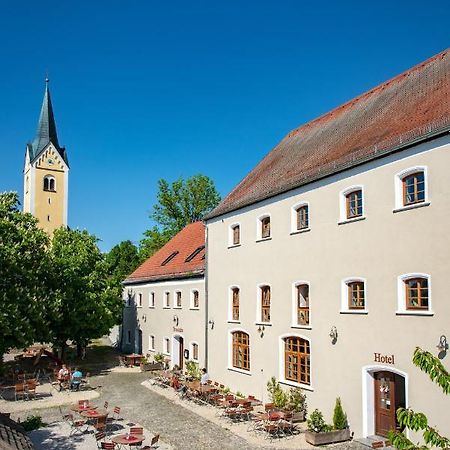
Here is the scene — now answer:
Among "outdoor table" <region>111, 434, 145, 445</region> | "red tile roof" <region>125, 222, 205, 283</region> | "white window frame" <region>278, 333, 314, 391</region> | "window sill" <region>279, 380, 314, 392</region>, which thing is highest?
"red tile roof" <region>125, 222, 205, 283</region>

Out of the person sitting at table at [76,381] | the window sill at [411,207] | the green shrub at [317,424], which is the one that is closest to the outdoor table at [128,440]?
the green shrub at [317,424]

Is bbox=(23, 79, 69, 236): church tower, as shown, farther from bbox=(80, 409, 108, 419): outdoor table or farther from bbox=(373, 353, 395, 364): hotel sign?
bbox=(373, 353, 395, 364): hotel sign

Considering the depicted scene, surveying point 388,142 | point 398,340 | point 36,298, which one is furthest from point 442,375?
point 36,298

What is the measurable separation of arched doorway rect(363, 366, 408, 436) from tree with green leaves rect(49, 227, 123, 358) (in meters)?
17.5

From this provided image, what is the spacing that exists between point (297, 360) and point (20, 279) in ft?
46.6

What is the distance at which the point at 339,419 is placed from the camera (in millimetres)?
15805

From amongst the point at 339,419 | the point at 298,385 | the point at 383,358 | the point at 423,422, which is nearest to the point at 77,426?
the point at 298,385

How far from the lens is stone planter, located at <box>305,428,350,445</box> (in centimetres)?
1531

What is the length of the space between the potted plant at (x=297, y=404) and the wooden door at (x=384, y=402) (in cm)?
299

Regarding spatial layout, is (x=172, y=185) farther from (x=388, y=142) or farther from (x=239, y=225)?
(x=388, y=142)

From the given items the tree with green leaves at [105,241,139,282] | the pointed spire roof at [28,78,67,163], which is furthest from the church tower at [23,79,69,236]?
the tree with green leaves at [105,241,139,282]

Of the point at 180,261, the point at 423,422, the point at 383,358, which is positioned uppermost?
the point at 180,261

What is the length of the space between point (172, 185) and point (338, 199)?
36007 mm

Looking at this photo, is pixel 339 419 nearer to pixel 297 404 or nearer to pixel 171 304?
pixel 297 404
